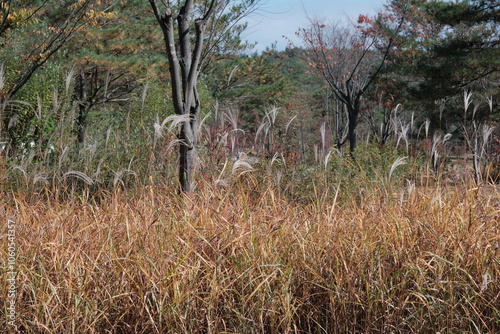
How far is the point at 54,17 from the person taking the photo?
1449 centimetres

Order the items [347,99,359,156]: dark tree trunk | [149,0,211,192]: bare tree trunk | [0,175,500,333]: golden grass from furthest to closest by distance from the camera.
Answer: [347,99,359,156]: dark tree trunk → [149,0,211,192]: bare tree trunk → [0,175,500,333]: golden grass

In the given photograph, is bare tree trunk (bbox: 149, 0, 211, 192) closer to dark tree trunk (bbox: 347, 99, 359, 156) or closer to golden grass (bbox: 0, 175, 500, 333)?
golden grass (bbox: 0, 175, 500, 333)

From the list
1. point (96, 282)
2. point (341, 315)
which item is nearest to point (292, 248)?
point (341, 315)

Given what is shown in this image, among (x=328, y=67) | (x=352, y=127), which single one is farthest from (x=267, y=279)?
(x=328, y=67)

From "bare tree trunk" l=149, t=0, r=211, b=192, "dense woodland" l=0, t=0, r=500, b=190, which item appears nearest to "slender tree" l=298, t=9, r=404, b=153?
"dense woodland" l=0, t=0, r=500, b=190

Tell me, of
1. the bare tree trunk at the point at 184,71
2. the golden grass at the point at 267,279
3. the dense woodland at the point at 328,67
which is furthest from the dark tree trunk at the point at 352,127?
the golden grass at the point at 267,279

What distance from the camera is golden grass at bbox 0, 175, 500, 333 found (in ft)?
8.32

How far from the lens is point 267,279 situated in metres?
2.55

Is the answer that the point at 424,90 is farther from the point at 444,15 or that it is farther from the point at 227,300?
the point at 227,300

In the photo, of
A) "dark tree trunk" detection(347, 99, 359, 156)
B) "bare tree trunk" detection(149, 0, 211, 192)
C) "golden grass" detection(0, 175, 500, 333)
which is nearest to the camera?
"golden grass" detection(0, 175, 500, 333)

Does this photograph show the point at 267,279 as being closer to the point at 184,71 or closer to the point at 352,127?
the point at 184,71

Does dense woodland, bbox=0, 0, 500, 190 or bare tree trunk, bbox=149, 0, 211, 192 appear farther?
dense woodland, bbox=0, 0, 500, 190

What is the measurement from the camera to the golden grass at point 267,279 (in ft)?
8.32

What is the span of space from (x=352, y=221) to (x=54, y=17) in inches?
545
